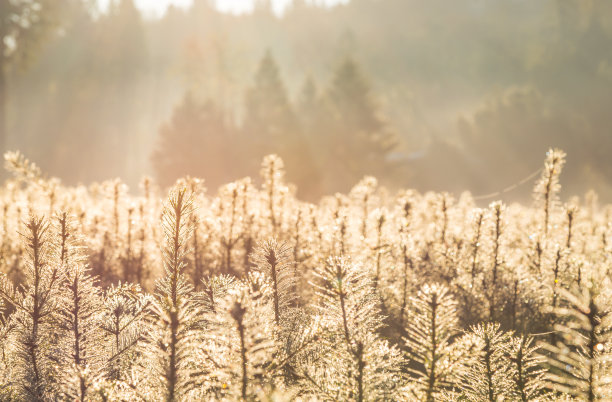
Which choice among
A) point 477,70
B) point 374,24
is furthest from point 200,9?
point 477,70

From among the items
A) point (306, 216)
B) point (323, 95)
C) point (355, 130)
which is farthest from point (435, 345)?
point (323, 95)

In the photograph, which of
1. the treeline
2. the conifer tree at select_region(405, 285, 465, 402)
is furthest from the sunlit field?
the treeline

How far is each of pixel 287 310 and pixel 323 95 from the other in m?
40.7

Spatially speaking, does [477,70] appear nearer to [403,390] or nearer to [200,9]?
[200,9]

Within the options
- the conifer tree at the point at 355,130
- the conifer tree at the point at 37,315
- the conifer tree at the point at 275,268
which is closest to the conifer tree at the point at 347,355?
the conifer tree at the point at 275,268

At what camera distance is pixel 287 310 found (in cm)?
208

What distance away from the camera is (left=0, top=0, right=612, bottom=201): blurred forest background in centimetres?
2831

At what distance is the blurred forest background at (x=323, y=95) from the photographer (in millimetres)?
28312

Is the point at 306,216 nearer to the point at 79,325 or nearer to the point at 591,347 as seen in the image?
the point at 79,325

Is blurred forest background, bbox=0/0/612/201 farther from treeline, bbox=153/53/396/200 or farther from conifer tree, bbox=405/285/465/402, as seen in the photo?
conifer tree, bbox=405/285/465/402

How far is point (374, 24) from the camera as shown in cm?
11388

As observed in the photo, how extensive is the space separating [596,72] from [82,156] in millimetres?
63389

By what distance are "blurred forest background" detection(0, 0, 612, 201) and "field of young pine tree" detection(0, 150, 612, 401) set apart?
5.18m

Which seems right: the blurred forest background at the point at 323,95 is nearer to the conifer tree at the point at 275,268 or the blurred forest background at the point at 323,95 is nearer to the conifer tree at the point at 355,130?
the conifer tree at the point at 355,130
